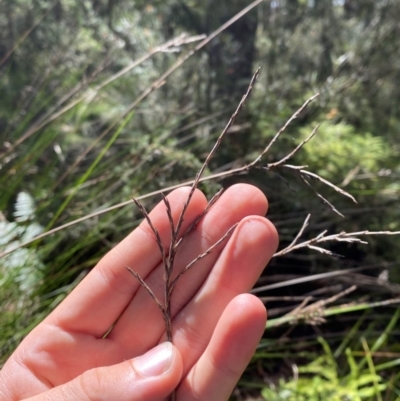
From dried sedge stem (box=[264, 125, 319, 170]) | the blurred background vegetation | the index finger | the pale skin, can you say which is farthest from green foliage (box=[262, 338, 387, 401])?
dried sedge stem (box=[264, 125, 319, 170])

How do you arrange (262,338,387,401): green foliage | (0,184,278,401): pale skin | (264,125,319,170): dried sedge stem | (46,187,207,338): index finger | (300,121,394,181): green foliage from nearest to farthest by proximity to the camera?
(264,125,319,170): dried sedge stem < (0,184,278,401): pale skin < (46,187,207,338): index finger < (262,338,387,401): green foliage < (300,121,394,181): green foliage

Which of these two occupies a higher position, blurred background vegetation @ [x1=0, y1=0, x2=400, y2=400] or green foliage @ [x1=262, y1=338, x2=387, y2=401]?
blurred background vegetation @ [x1=0, y1=0, x2=400, y2=400]

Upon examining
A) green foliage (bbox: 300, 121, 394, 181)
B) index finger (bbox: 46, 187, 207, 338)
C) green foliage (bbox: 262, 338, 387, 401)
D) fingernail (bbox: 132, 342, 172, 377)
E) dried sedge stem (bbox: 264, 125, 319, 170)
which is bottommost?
green foliage (bbox: 262, 338, 387, 401)

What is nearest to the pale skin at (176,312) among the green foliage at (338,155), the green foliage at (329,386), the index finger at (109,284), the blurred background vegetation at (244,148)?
the index finger at (109,284)

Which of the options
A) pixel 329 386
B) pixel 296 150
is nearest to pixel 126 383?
pixel 296 150

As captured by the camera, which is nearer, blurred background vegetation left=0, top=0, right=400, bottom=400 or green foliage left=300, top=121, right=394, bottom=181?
blurred background vegetation left=0, top=0, right=400, bottom=400

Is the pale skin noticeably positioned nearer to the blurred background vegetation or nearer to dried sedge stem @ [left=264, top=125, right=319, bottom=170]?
dried sedge stem @ [left=264, top=125, right=319, bottom=170]

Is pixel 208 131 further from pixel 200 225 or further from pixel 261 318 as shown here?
pixel 261 318

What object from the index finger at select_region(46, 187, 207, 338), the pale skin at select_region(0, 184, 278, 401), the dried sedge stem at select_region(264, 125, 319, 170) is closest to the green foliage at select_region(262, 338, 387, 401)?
the pale skin at select_region(0, 184, 278, 401)

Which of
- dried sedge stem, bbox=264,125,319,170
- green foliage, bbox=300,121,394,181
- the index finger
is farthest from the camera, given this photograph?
green foliage, bbox=300,121,394,181
